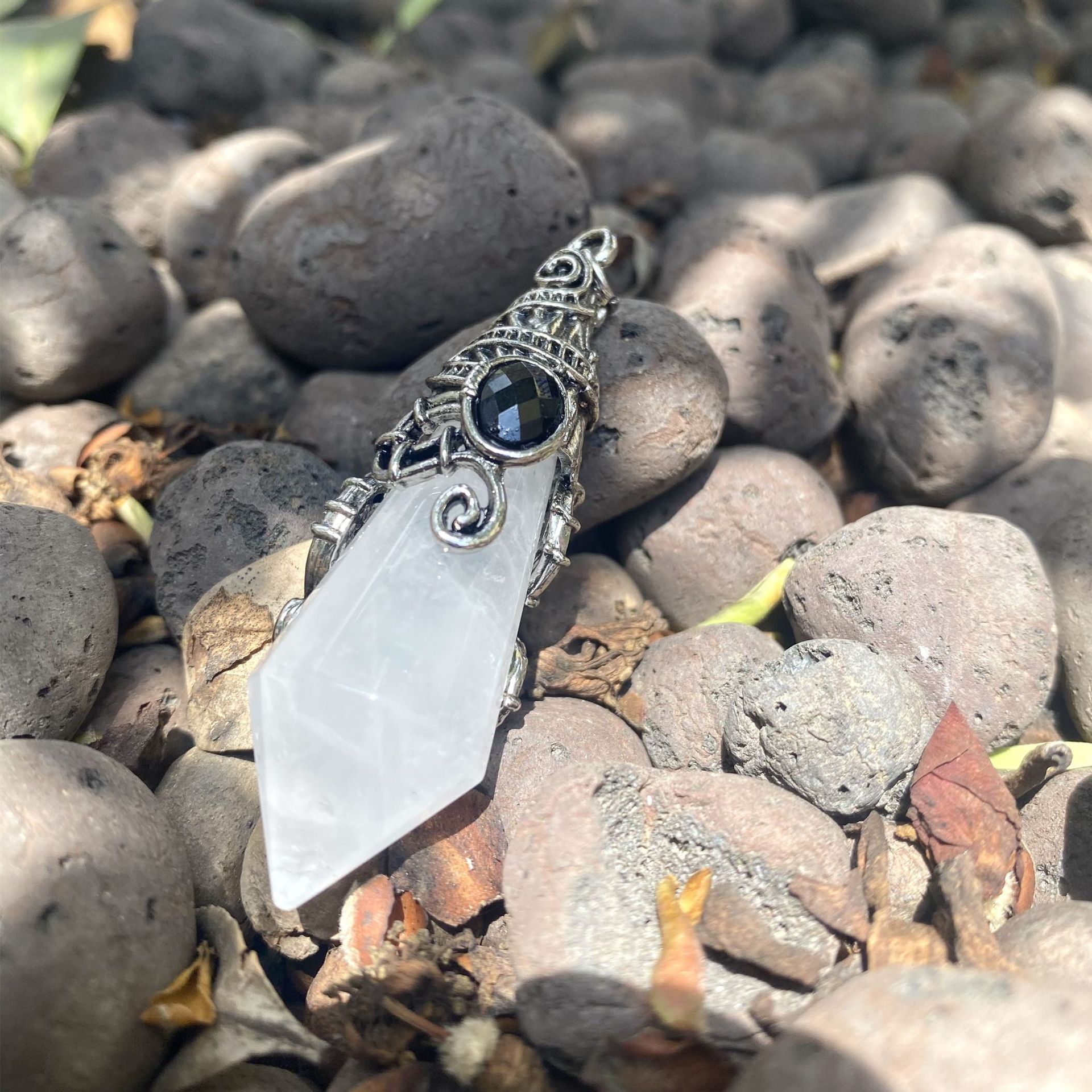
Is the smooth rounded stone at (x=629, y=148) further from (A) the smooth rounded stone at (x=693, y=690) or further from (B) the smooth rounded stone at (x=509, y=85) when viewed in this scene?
(A) the smooth rounded stone at (x=693, y=690)

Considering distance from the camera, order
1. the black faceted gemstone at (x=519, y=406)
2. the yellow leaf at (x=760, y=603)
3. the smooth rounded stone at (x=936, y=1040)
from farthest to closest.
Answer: the yellow leaf at (x=760, y=603)
the black faceted gemstone at (x=519, y=406)
the smooth rounded stone at (x=936, y=1040)

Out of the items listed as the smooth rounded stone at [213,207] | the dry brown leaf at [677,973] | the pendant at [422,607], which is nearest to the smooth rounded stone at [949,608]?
the pendant at [422,607]

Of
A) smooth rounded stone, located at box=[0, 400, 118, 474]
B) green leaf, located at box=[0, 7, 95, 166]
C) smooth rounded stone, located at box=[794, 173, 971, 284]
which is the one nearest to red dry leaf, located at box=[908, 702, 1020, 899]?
smooth rounded stone, located at box=[794, 173, 971, 284]

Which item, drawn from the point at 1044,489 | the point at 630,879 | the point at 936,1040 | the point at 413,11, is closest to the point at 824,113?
the point at 413,11

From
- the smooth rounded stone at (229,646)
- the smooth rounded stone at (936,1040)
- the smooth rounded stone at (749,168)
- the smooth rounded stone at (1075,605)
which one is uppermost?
the smooth rounded stone at (749,168)

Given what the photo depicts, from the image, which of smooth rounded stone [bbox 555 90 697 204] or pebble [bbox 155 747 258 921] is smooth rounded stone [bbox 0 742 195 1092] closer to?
pebble [bbox 155 747 258 921]

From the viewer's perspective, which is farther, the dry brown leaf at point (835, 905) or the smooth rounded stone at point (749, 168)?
the smooth rounded stone at point (749, 168)
